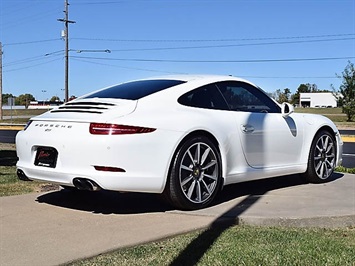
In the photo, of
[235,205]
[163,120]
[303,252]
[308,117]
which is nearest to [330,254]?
[303,252]

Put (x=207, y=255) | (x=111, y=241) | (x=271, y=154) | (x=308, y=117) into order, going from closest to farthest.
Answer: (x=207, y=255) < (x=111, y=241) < (x=271, y=154) < (x=308, y=117)

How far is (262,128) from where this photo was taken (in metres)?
5.57

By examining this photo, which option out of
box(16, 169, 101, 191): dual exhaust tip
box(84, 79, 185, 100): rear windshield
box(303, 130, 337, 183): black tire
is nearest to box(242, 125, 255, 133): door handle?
box(84, 79, 185, 100): rear windshield

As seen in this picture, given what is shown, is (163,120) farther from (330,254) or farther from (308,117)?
(308,117)

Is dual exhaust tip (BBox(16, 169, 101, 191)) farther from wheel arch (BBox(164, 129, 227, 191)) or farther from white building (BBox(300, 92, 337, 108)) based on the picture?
white building (BBox(300, 92, 337, 108))

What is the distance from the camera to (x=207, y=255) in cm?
349

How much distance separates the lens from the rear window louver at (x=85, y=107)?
460cm

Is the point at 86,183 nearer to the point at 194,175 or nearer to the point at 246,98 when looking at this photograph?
the point at 194,175

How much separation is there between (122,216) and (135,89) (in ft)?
4.56

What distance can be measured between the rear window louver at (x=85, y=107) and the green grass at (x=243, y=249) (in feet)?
4.79

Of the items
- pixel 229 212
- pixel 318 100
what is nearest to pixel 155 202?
pixel 229 212

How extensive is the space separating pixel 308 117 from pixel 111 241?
361 cm

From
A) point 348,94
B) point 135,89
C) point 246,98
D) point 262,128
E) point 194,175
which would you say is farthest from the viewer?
point 348,94

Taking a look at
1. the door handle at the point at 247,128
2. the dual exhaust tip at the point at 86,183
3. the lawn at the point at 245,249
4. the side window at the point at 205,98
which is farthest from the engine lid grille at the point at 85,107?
the door handle at the point at 247,128
